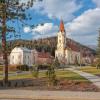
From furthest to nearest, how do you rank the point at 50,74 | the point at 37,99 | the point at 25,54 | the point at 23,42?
the point at 25,54 < the point at 23,42 < the point at 50,74 < the point at 37,99

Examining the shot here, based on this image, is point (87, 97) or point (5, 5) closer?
point (87, 97)

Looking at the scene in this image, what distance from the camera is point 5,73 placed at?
1198 inches

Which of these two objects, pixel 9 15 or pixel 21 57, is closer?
pixel 9 15

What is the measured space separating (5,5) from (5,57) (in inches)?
187

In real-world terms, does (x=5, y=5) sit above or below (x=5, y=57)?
above

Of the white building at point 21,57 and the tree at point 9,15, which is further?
the white building at point 21,57

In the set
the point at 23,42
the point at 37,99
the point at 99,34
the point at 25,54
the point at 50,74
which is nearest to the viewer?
the point at 37,99

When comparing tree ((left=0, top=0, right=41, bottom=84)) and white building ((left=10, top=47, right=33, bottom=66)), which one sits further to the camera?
white building ((left=10, top=47, right=33, bottom=66))

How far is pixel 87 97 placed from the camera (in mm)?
18469

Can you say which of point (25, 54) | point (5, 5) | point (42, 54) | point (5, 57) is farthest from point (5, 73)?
point (42, 54)

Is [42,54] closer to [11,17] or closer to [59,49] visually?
[59,49]

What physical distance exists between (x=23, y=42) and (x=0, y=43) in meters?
2.01

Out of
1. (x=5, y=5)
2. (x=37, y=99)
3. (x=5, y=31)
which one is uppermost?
(x=5, y=5)

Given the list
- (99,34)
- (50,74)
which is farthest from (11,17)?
(99,34)
